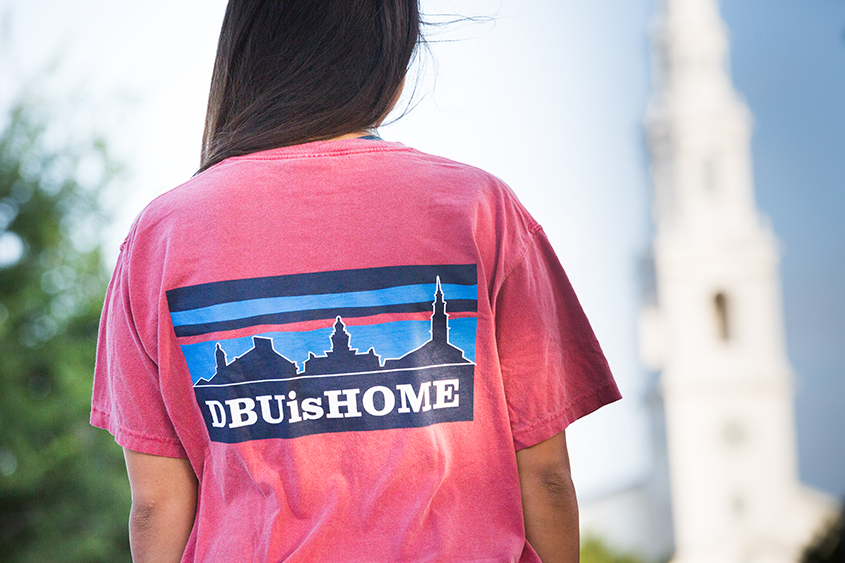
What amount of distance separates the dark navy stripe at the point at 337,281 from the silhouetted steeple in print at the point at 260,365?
0.14 ft

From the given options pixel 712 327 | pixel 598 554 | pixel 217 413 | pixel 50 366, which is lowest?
pixel 598 554

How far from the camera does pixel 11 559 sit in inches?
270

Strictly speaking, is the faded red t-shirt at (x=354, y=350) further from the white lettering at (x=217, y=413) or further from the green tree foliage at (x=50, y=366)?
the green tree foliage at (x=50, y=366)

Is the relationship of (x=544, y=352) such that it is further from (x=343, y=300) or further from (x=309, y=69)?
(x=309, y=69)

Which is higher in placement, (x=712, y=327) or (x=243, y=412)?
(x=243, y=412)

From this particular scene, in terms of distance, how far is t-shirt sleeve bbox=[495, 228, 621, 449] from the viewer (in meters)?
0.72

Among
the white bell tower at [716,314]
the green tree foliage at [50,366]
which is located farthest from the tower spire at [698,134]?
the green tree foliage at [50,366]

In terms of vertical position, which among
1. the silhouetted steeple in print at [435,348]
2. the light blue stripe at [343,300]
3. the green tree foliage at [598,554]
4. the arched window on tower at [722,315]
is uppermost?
the light blue stripe at [343,300]

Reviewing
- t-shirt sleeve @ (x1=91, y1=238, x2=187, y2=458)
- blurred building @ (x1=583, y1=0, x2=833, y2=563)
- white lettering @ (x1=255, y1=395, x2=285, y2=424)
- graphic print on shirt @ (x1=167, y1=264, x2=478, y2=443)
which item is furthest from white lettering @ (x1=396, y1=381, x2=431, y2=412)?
blurred building @ (x1=583, y1=0, x2=833, y2=563)

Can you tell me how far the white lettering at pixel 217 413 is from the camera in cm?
70

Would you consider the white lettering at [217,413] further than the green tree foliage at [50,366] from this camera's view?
No

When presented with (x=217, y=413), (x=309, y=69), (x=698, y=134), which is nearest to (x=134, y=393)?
(x=217, y=413)

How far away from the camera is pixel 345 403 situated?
0.67 meters

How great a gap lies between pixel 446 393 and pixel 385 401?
0.18 ft
